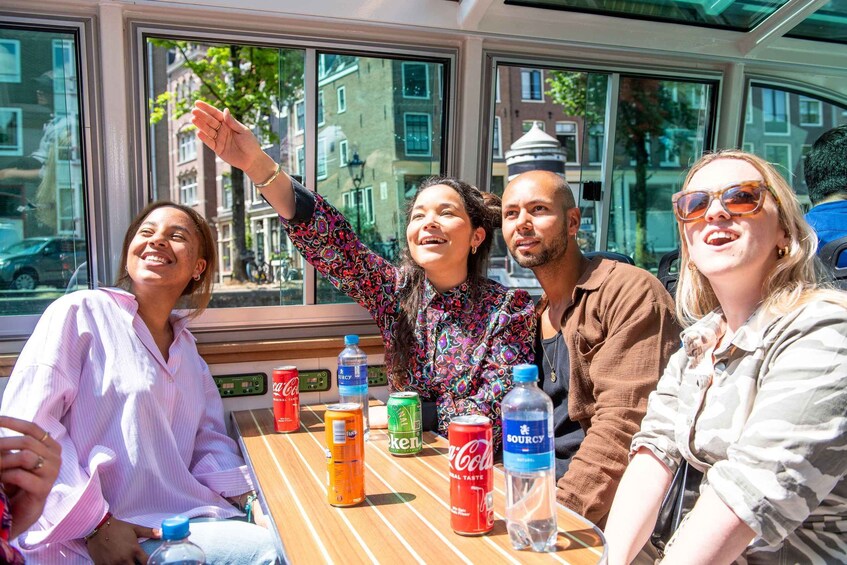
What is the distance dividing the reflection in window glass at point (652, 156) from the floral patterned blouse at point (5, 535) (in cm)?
323

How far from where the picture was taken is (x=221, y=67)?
8.12 m

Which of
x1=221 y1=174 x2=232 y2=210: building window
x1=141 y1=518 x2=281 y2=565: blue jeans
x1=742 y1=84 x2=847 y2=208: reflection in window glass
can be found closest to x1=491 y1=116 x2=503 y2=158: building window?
x1=742 y1=84 x2=847 y2=208: reflection in window glass

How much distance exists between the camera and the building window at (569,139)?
12.3 feet

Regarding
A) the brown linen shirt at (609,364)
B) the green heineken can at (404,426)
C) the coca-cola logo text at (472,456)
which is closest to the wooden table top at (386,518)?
the green heineken can at (404,426)

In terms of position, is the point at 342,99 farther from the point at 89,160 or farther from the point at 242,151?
the point at 89,160

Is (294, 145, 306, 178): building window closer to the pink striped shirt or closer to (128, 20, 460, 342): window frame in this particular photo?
(128, 20, 460, 342): window frame

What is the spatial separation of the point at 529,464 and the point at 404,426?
2.38 ft

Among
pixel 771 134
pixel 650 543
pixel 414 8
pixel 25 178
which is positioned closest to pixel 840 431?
pixel 650 543

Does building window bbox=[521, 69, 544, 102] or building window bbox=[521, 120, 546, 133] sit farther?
building window bbox=[521, 120, 546, 133]

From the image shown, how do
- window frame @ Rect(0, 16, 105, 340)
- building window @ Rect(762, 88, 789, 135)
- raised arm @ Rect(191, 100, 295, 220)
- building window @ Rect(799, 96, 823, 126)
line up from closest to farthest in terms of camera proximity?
raised arm @ Rect(191, 100, 295, 220) → window frame @ Rect(0, 16, 105, 340) → building window @ Rect(762, 88, 789, 135) → building window @ Rect(799, 96, 823, 126)

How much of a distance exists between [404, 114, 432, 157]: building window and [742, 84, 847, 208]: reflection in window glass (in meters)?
1.86

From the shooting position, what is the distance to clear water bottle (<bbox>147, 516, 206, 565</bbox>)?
46.1 inches

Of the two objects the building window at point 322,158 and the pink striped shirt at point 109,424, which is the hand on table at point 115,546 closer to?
the pink striped shirt at point 109,424

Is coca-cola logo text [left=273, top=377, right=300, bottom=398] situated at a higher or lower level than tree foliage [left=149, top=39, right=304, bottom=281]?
lower
